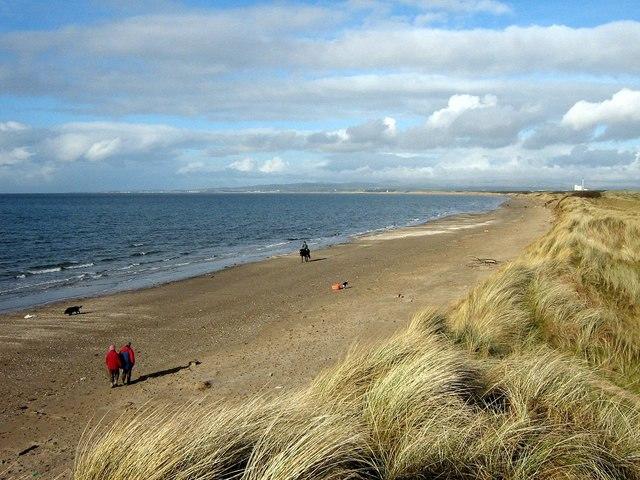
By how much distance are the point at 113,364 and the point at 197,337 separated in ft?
14.3

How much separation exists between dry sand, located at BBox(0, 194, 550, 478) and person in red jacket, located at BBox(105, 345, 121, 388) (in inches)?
9.2

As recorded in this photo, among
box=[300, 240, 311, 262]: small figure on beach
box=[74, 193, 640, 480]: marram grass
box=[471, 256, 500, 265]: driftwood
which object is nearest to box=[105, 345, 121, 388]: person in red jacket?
box=[74, 193, 640, 480]: marram grass

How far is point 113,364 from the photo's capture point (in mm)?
10391

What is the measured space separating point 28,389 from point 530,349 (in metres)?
9.65

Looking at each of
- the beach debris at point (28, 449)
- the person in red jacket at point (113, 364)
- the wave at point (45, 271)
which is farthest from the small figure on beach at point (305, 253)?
the beach debris at point (28, 449)

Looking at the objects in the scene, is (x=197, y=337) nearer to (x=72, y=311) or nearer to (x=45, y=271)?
(x=72, y=311)

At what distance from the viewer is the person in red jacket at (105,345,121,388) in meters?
10.3

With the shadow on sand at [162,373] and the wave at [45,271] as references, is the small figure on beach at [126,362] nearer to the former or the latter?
the shadow on sand at [162,373]

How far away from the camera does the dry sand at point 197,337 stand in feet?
30.7

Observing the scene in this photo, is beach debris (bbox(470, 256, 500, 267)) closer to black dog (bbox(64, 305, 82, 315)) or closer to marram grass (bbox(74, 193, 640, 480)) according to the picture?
black dog (bbox(64, 305, 82, 315))

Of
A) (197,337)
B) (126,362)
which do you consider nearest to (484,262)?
(197,337)

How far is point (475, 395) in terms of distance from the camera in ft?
16.8

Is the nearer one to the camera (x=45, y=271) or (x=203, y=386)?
(x=203, y=386)

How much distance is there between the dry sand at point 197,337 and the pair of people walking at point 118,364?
10.1 inches
